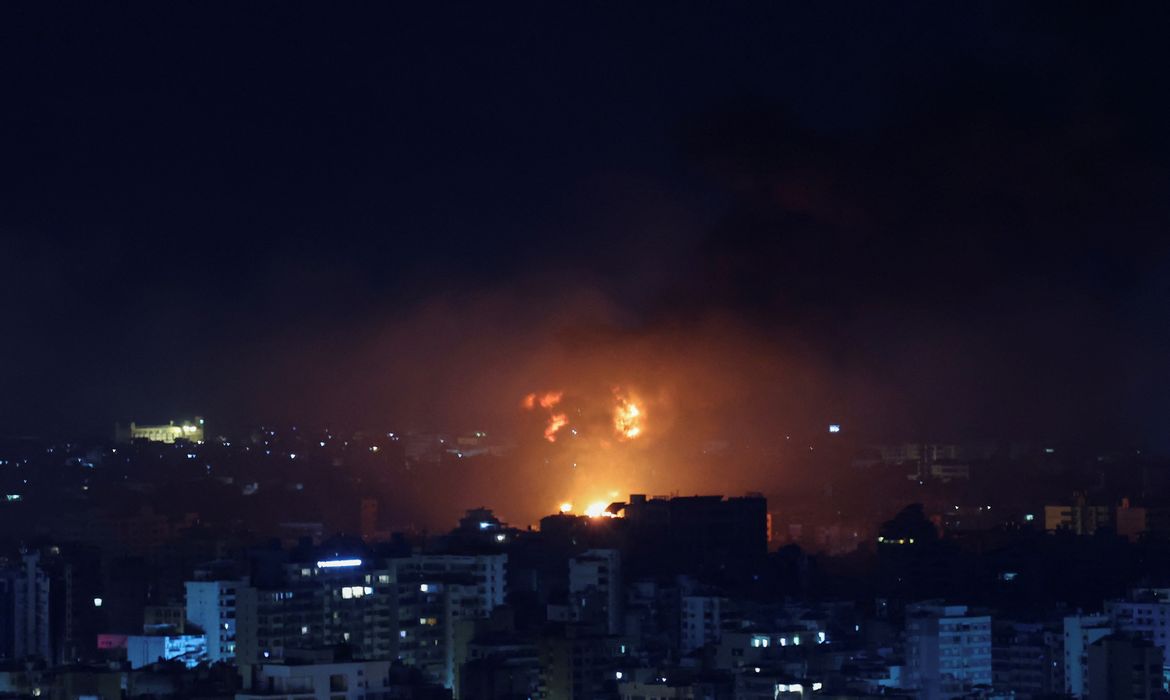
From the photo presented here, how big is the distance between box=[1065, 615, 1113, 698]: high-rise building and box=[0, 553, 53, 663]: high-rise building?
6395 mm

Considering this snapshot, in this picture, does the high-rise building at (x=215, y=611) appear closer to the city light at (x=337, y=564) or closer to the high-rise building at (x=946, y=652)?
the city light at (x=337, y=564)

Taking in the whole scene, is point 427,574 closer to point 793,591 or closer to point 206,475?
point 793,591

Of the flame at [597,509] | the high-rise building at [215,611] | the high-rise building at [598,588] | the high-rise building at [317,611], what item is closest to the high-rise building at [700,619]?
the high-rise building at [598,588]

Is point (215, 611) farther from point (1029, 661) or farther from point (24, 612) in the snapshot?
point (1029, 661)

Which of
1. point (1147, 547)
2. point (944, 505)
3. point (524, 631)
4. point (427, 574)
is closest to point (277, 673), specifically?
point (524, 631)

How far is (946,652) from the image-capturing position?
19.4 meters

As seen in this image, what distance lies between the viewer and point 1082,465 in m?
34.4

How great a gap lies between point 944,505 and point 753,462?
8.14 ft

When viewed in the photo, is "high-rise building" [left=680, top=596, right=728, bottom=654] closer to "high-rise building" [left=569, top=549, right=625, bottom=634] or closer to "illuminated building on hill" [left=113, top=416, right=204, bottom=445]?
"high-rise building" [left=569, top=549, right=625, bottom=634]

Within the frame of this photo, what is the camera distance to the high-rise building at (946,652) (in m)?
18.7

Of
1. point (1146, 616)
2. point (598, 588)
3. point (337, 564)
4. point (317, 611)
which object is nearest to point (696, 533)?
point (598, 588)

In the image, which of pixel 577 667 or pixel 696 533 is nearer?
pixel 577 667

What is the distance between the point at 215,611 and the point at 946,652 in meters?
4.30

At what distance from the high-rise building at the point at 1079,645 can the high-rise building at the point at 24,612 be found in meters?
6.40
